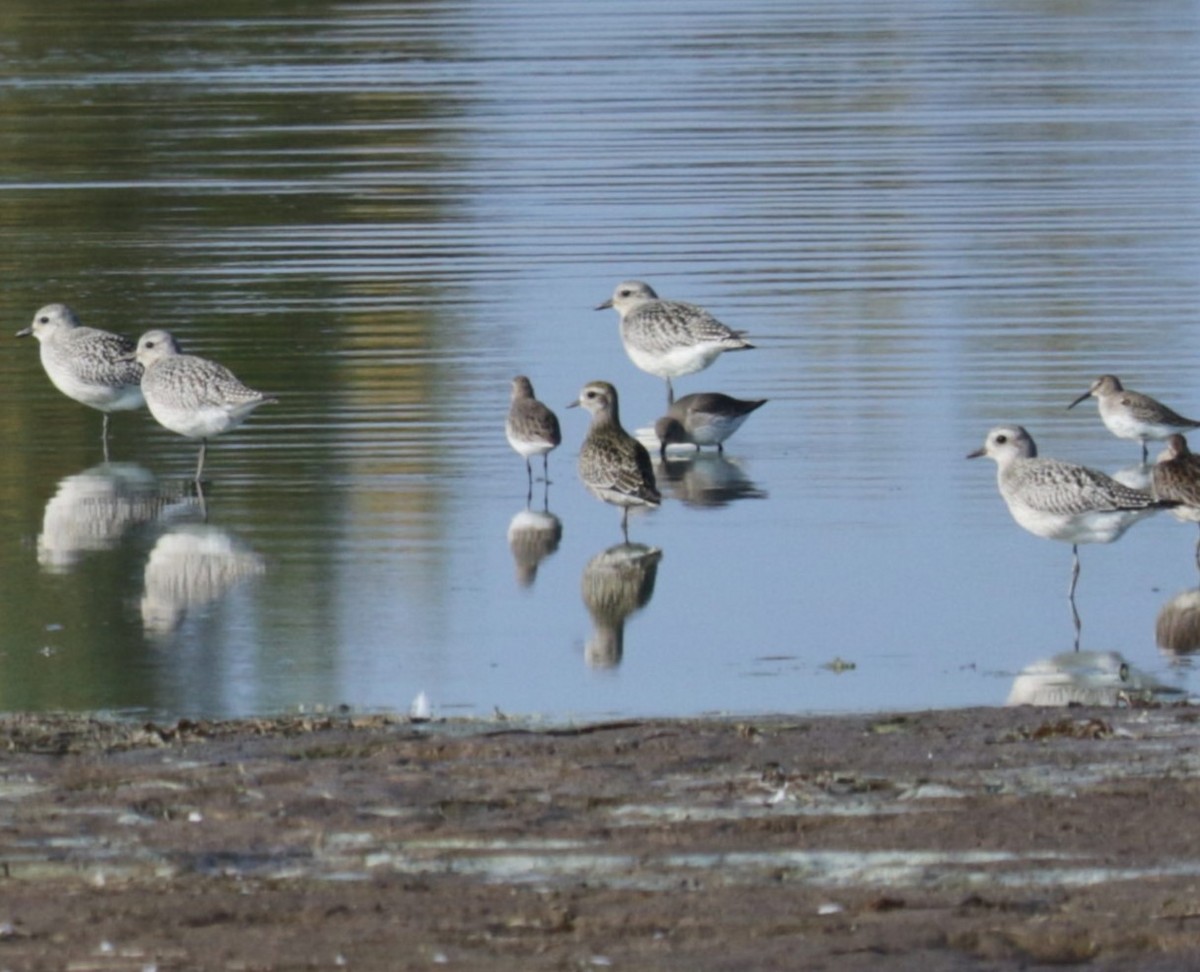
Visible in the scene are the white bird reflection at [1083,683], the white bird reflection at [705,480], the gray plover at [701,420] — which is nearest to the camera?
the white bird reflection at [1083,683]

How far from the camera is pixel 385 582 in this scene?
13828 mm

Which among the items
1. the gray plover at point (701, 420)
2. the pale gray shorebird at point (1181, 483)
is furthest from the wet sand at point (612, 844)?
the gray plover at point (701, 420)

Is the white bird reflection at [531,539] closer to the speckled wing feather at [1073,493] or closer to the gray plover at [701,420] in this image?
the gray plover at [701,420]

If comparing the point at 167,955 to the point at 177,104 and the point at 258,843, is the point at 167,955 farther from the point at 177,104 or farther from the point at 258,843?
the point at 177,104

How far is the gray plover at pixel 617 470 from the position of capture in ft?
49.2

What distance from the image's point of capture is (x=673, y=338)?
1912cm

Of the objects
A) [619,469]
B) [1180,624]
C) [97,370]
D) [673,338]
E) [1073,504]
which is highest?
[673,338]

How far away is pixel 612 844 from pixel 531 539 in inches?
263

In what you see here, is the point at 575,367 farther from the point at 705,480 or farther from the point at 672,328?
the point at 705,480

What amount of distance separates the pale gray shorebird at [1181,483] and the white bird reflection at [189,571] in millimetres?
4619

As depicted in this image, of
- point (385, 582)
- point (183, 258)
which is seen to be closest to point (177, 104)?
point (183, 258)

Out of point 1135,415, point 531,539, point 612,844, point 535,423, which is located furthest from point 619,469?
point 612,844

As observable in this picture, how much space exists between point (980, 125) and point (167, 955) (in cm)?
3367

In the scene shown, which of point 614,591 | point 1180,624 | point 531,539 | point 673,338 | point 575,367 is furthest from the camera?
point 575,367
